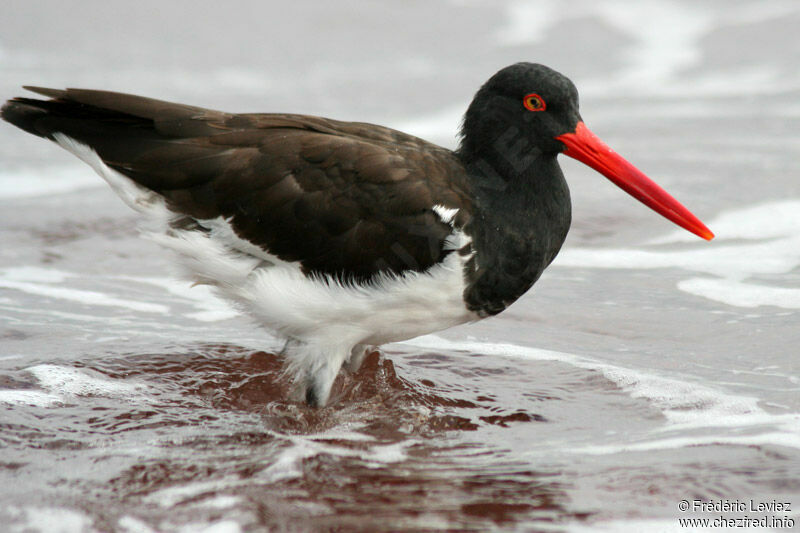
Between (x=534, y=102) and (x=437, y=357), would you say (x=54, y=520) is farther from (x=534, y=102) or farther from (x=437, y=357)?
(x=534, y=102)

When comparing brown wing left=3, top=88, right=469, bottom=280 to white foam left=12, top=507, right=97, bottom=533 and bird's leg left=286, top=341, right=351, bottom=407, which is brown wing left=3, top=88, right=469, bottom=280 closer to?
bird's leg left=286, top=341, right=351, bottom=407

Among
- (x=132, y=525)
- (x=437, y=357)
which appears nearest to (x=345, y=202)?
(x=437, y=357)

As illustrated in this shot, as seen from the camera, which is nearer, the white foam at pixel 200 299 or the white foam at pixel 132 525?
the white foam at pixel 132 525

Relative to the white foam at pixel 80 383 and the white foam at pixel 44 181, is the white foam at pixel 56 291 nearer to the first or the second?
the white foam at pixel 80 383

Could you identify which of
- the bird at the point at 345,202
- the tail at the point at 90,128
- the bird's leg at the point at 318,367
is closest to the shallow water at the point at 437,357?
the bird's leg at the point at 318,367

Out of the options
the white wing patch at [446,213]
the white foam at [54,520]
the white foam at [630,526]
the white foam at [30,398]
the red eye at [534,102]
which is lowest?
the white foam at [54,520]

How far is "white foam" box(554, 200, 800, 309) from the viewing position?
→ 21.2 ft

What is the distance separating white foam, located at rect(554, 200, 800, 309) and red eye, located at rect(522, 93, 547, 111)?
2.21m

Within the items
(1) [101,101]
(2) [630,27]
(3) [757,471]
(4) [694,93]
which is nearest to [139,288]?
(1) [101,101]

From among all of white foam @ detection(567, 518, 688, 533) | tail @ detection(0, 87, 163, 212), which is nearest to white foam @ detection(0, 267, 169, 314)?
tail @ detection(0, 87, 163, 212)

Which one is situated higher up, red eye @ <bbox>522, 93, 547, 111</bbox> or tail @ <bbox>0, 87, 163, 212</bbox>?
red eye @ <bbox>522, 93, 547, 111</bbox>

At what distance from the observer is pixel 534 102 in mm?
4930

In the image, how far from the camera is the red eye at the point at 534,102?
492 cm

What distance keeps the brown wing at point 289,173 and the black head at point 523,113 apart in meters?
0.23
